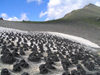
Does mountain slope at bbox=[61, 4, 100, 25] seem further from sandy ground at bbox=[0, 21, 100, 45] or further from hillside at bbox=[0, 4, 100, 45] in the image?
sandy ground at bbox=[0, 21, 100, 45]

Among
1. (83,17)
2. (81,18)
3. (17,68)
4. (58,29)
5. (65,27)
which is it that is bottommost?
(17,68)

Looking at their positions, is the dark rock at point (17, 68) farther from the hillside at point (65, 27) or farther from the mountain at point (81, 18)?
the mountain at point (81, 18)

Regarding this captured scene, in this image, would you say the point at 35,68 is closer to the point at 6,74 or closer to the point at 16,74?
the point at 16,74

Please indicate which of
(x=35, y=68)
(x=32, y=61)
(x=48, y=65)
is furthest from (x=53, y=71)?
(x=32, y=61)

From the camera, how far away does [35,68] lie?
23.5ft

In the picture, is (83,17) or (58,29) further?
(83,17)

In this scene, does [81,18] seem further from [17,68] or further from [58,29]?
[17,68]

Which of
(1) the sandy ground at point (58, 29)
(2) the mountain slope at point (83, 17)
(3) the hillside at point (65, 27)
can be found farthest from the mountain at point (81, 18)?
(1) the sandy ground at point (58, 29)

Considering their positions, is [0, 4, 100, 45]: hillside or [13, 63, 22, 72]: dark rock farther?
[0, 4, 100, 45]: hillside

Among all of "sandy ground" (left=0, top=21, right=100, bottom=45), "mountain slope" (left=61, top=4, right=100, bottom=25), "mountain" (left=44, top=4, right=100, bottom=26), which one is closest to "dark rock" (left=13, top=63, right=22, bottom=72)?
"sandy ground" (left=0, top=21, right=100, bottom=45)

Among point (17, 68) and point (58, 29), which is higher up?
point (58, 29)

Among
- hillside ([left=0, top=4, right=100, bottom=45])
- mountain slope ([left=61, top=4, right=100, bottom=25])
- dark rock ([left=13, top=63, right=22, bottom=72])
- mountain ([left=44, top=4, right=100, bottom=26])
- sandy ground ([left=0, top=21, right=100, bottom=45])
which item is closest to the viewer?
dark rock ([left=13, top=63, right=22, bottom=72])

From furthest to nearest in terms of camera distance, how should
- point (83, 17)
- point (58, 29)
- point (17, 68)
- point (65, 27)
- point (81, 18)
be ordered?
point (83, 17) → point (81, 18) → point (65, 27) → point (58, 29) → point (17, 68)

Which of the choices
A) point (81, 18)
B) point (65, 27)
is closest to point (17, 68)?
point (65, 27)
